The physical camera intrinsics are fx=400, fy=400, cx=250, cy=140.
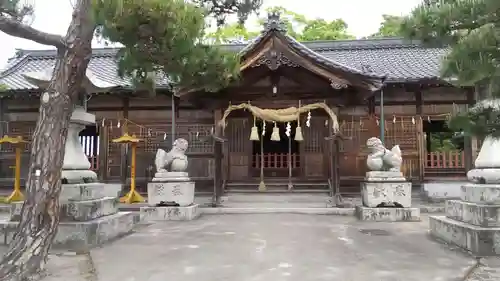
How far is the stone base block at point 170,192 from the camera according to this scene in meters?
10.6

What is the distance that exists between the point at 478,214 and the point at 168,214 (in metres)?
7.10

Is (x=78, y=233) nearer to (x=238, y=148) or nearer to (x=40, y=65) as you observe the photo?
(x=238, y=148)

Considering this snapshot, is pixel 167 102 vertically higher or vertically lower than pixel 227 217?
higher

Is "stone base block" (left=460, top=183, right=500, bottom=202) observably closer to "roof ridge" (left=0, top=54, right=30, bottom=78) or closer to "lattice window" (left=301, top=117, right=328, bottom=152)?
"lattice window" (left=301, top=117, right=328, bottom=152)

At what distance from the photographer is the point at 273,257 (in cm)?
570

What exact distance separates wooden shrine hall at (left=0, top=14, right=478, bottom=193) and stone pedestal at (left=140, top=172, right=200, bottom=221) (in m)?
1.85

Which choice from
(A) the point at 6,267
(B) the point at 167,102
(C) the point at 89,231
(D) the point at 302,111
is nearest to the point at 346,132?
(D) the point at 302,111

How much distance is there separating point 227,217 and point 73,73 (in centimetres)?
649

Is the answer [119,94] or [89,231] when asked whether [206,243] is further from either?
[119,94]

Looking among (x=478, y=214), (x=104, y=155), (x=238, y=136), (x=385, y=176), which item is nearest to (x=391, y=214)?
(x=385, y=176)

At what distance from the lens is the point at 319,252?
6074mm

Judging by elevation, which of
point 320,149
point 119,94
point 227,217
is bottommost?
A: point 227,217

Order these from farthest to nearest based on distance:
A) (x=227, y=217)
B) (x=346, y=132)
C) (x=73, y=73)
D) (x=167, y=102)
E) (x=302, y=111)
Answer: (x=167, y=102)
(x=346, y=132)
(x=302, y=111)
(x=227, y=217)
(x=73, y=73)

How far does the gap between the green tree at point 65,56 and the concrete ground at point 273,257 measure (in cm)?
55
